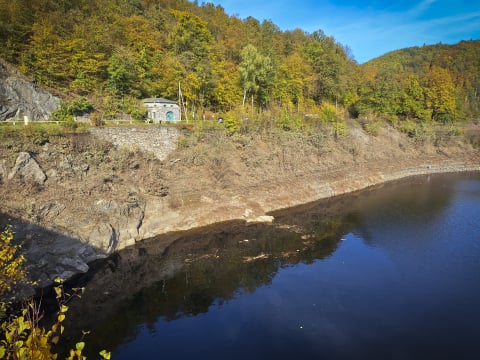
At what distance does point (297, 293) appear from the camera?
1864 centimetres

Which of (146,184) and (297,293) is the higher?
(146,184)

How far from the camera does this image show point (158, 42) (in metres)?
48.2

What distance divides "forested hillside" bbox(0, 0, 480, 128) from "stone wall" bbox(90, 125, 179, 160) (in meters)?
5.27

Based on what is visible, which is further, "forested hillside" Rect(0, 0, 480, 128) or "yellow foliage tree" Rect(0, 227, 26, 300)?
"forested hillside" Rect(0, 0, 480, 128)

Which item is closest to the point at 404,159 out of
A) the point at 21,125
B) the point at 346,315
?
the point at 346,315

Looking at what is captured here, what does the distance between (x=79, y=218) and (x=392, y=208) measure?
28.7 meters

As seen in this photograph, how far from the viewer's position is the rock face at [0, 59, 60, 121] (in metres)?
28.7

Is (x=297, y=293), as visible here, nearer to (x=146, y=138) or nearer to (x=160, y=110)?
(x=146, y=138)

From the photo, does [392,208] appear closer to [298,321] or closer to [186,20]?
[298,321]

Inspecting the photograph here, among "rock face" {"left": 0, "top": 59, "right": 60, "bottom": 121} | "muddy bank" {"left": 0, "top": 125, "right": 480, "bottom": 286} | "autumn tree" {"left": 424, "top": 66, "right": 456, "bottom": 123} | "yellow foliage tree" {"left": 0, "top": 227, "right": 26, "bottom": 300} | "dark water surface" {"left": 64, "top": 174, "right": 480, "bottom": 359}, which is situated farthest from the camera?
"autumn tree" {"left": 424, "top": 66, "right": 456, "bottom": 123}

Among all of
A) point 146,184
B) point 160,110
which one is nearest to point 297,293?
point 146,184

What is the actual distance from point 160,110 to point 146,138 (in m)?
5.50

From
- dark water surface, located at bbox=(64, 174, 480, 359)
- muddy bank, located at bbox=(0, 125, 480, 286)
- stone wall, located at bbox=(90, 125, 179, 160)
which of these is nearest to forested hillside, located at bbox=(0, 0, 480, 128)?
stone wall, located at bbox=(90, 125, 179, 160)

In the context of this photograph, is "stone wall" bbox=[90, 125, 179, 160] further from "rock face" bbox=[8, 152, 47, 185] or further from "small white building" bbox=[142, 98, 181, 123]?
"rock face" bbox=[8, 152, 47, 185]
